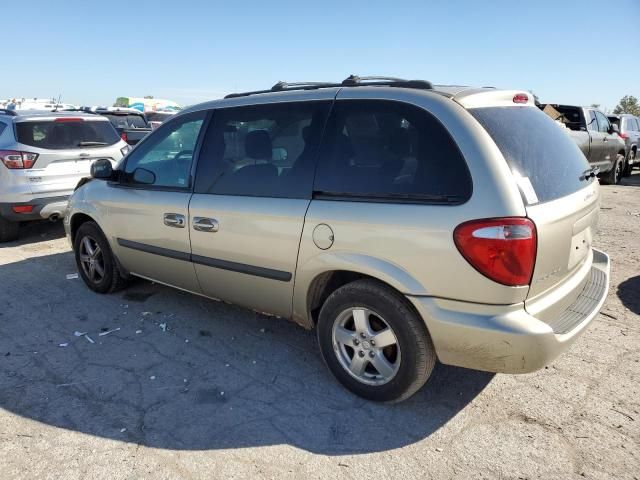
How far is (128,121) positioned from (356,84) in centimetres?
1061

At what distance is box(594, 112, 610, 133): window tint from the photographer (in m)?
11.9

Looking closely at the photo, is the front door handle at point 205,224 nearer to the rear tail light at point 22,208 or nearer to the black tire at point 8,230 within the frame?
the rear tail light at point 22,208

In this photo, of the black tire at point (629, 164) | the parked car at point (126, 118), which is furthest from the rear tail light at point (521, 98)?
the black tire at point (629, 164)

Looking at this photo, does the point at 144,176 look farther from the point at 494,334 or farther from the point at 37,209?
the point at 37,209

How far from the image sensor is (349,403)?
9.93ft

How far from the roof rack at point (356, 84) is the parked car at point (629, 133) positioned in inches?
508

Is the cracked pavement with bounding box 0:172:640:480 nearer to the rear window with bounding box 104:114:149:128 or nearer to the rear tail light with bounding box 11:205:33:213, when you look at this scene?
the rear tail light with bounding box 11:205:33:213

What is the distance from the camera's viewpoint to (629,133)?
563 inches

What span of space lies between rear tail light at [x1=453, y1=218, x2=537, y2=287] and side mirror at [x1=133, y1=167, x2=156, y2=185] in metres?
2.70

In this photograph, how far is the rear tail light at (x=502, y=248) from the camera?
239 centimetres

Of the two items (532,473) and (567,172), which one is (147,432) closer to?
(532,473)

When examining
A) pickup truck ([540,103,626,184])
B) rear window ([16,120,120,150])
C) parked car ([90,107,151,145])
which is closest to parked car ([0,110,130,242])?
rear window ([16,120,120,150])

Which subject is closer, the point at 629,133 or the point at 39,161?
the point at 39,161

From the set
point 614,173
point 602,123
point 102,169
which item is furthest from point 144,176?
point 614,173
